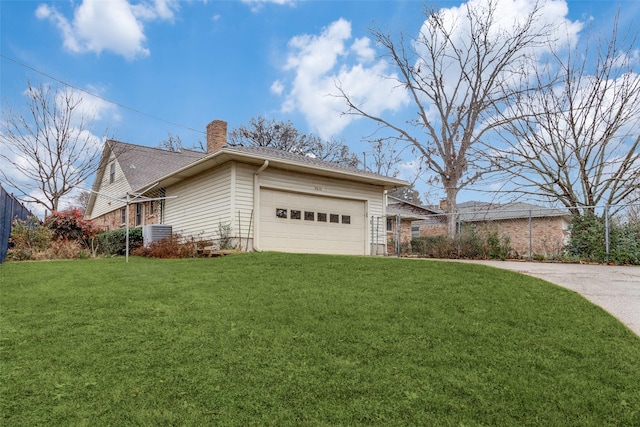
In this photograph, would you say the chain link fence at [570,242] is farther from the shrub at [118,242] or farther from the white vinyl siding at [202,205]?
the shrub at [118,242]

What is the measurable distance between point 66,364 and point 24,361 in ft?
1.23

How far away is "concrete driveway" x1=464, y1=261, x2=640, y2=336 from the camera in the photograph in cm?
488

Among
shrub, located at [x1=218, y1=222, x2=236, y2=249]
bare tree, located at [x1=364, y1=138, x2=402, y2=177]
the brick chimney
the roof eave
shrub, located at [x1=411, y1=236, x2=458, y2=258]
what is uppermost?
bare tree, located at [x1=364, y1=138, x2=402, y2=177]

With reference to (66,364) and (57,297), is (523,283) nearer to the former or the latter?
(66,364)

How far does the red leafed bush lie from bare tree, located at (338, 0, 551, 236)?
42.9 ft

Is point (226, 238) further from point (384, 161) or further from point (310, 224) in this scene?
point (384, 161)

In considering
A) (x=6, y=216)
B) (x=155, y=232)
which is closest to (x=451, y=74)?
(x=155, y=232)

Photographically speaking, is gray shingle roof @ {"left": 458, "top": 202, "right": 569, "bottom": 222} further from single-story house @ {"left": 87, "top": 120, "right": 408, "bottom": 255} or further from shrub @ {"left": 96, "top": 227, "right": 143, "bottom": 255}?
shrub @ {"left": 96, "top": 227, "right": 143, "bottom": 255}

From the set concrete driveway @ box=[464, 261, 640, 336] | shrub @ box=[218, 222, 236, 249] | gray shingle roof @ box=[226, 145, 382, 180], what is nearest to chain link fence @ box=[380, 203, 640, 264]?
concrete driveway @ box=[464, 261, 640, 336]

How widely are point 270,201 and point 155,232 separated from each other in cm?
425

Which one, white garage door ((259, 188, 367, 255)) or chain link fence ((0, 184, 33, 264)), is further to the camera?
white garage door ((259, 188, 367, 255))

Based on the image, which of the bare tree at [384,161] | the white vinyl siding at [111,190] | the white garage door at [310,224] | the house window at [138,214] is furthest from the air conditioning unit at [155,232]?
the bare tree at [384,161]

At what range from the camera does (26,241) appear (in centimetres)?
1060

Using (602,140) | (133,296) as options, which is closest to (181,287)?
(133,296)
